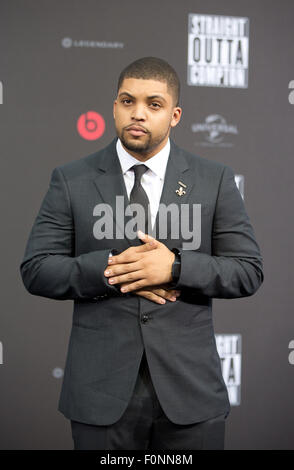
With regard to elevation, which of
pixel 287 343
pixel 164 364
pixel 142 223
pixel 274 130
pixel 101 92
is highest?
pixel 101 92

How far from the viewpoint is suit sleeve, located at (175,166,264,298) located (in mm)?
1493

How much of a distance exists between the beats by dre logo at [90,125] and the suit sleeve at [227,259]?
1467 mm

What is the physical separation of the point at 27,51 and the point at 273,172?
1.58 meters

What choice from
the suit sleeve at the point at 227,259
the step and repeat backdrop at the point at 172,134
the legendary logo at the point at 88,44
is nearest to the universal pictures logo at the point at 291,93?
the step and repeat backdrop at the point at 172,134

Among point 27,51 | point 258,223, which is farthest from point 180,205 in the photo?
point 27,51

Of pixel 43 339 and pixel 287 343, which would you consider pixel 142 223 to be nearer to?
pixel 43 339

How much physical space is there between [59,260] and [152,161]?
43cm

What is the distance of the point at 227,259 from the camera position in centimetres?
158

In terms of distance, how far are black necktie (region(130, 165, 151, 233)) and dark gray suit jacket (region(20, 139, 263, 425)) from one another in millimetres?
32

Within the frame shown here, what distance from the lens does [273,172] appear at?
310 cm

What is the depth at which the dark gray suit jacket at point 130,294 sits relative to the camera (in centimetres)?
152

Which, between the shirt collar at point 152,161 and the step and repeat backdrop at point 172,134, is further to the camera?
the step and repeat backdrop at point 172,134

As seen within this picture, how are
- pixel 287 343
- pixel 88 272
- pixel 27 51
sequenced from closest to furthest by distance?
pixel 88 272 → pixel 27 51 → pixel 287 343

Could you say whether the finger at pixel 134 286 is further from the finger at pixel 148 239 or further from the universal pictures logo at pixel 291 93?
the universal pictures logo at pixel 291 93
